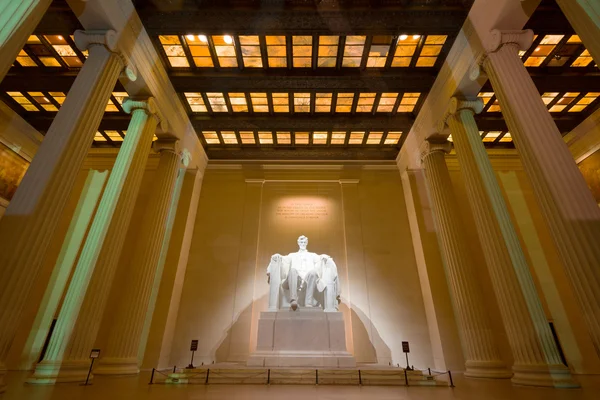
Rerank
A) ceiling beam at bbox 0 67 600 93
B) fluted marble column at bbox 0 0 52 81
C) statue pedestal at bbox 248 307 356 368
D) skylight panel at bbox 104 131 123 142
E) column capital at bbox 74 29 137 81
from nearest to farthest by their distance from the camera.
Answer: fluted marble column at bbox 0 0 52 81 → column capital at bbox 74 29 137 81 → statue pedestal at bbox 248 307 356 368 → ceiling beam at bbox 0 67 600 93 → skylight panel at bbox 104 131 123 142

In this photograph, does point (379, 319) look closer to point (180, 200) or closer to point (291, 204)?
point (291, 204)

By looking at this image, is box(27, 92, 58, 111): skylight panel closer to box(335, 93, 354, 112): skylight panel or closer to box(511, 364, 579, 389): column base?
box(335, 93, 354, 112): skylight panel

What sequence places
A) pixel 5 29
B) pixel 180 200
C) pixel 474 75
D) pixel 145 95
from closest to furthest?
1. pixel 5 29
2. pixel 474 75
3. pixel 145 95
4. pixel 180 200

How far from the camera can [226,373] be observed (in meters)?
6.64

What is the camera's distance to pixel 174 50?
868cm

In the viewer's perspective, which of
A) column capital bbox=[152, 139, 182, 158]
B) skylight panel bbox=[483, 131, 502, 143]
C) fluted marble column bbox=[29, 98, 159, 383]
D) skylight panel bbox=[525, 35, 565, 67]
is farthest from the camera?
skylight panel bbox=[483, 131, 502, 143]

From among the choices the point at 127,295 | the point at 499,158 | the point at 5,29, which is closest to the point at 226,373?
the point at 127,295

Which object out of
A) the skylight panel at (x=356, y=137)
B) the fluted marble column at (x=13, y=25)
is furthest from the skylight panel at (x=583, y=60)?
the fluted marble column at (x=13, y=25)

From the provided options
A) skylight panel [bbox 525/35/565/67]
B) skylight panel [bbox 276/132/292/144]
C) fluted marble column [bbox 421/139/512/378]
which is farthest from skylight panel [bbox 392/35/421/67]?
skylight panel [bbox 276/132/292/144]

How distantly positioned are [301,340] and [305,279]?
1585 mm

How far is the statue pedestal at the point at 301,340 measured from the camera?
7438 millimetres

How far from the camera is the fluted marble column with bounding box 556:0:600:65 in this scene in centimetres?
448

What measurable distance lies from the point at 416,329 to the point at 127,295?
925 cm

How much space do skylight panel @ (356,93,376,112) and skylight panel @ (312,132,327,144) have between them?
Answer: 1.89 meters
